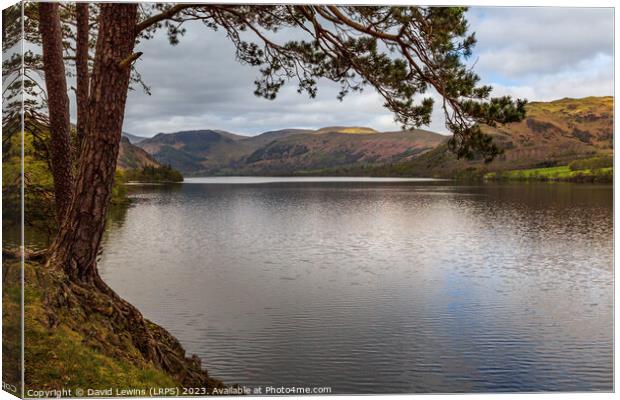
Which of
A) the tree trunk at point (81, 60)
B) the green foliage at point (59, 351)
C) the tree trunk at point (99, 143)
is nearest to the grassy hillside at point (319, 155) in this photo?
the tree trunk at point (81, 60)

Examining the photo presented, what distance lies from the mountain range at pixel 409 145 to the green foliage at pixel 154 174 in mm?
720

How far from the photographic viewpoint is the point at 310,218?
167 feet

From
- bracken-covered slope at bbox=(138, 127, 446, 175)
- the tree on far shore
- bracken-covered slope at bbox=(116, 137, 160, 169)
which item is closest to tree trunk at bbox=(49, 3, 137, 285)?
the tree on far shore

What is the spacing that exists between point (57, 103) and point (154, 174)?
18.9 metres

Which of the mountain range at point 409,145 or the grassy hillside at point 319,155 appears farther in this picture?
the grassy hillside at point 319,155

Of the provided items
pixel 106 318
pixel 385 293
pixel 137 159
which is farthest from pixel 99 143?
pixel 385 293

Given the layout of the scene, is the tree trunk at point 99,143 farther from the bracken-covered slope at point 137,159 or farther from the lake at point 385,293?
the bracken-covered slope at point 137,159

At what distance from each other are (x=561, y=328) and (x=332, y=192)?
58.8 metres

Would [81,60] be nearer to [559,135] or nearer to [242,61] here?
[242,61]

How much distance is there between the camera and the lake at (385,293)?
14422mm

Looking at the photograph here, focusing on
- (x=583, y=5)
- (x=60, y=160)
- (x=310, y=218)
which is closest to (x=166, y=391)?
(x=60, y=160)

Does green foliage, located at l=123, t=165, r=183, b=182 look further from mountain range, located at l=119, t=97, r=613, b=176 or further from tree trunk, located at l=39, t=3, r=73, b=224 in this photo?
tree trunk, located at l=39, t=3, r=73, b=224

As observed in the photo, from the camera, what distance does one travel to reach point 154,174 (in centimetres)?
2981

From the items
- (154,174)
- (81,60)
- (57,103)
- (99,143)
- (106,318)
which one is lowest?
(106,318)
